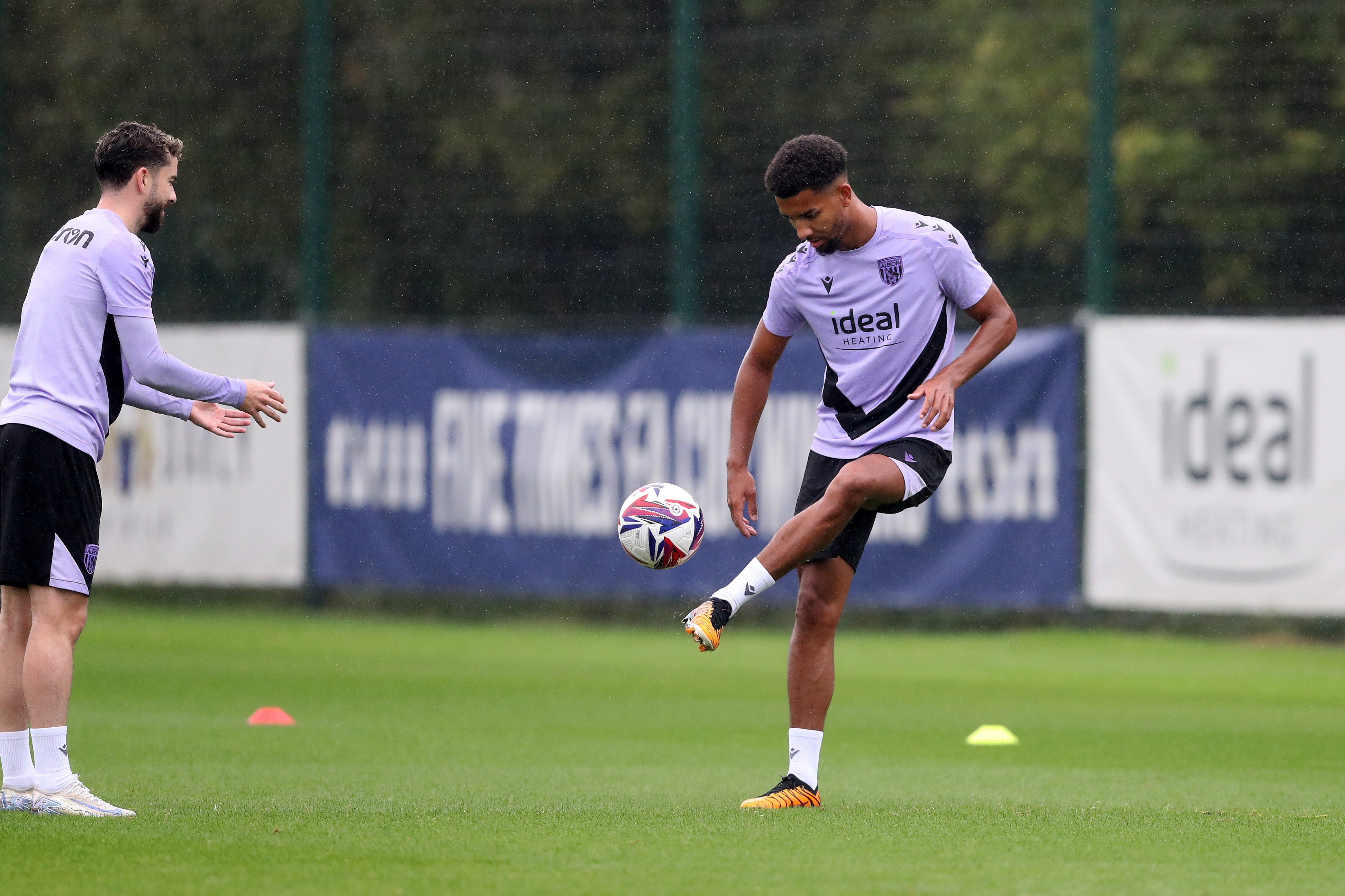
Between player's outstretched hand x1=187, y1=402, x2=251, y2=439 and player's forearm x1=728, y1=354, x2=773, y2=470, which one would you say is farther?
player's forearm x1=728, y1=354, x2=773, y2=470

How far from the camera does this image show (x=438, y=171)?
18.5 metres

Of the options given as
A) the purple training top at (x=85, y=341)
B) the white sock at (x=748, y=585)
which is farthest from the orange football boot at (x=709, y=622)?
the purple training top at (x=85, y=341)

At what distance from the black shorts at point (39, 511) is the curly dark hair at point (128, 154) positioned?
0.97m

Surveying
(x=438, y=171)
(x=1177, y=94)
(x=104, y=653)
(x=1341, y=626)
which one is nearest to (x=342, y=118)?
(x=438, y=171)

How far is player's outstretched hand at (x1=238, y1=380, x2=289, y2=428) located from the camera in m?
6.75

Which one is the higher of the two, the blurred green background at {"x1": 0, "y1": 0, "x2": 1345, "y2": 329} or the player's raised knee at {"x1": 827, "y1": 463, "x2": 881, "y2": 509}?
the blurred green background at {"x1": 0, "y1": 0, "x2": 1345, "y2": 329}

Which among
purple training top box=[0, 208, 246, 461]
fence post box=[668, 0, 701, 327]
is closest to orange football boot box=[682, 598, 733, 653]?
purple training top box=[0, 208, 246, 461]

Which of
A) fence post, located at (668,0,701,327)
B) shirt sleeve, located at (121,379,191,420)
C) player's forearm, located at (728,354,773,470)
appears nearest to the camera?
shirt sleeve, located at (121,379,191,420)

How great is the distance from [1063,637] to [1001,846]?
350 inches

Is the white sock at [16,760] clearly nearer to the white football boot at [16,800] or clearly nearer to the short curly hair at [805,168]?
the white football boot at [16,800]

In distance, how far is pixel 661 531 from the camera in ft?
24.2

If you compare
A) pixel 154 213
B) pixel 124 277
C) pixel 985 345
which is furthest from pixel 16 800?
pixel 985 345

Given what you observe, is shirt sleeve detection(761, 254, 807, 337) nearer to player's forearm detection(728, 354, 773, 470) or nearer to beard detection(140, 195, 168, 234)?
player's forearm detection(728, 354, 773, 470)

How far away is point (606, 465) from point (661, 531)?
888cm
